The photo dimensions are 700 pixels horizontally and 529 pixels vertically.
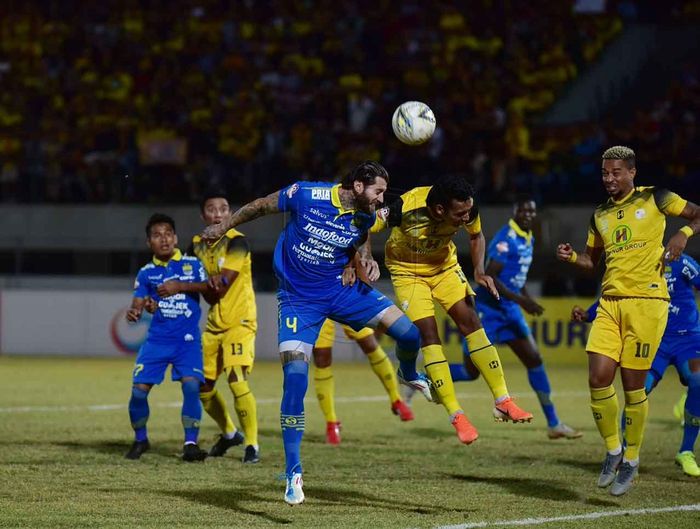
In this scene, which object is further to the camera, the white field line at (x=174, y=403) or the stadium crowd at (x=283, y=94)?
the stadium crowd at (x=283, y=94)

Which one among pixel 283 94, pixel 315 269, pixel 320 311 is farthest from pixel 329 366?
pixel 283 94

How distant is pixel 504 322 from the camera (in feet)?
43.4

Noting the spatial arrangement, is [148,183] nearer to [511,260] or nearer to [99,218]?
[99,218]

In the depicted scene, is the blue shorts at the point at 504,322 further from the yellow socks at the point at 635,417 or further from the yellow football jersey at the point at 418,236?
the yellow socks at the point at 635,417

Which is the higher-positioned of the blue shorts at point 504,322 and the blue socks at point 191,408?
the blue shorts at point 504,322

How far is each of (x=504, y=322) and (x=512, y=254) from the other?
0.74 metres

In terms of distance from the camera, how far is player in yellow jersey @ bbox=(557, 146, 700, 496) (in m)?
9.16

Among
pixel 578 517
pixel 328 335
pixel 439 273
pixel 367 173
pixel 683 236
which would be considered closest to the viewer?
pixel 578 517

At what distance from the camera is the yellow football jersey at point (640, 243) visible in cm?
916

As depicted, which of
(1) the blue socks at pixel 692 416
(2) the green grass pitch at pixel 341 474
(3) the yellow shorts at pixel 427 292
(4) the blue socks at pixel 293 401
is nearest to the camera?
(2) the green grass pitch at pixel 341 474

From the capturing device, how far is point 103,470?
10.5 metres

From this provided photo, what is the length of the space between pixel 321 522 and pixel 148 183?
1807cm

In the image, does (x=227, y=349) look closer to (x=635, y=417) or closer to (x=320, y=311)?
(x=320, y=311)

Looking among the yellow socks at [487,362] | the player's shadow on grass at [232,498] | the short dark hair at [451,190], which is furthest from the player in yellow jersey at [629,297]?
the player's shadow on grass at [232,498]
